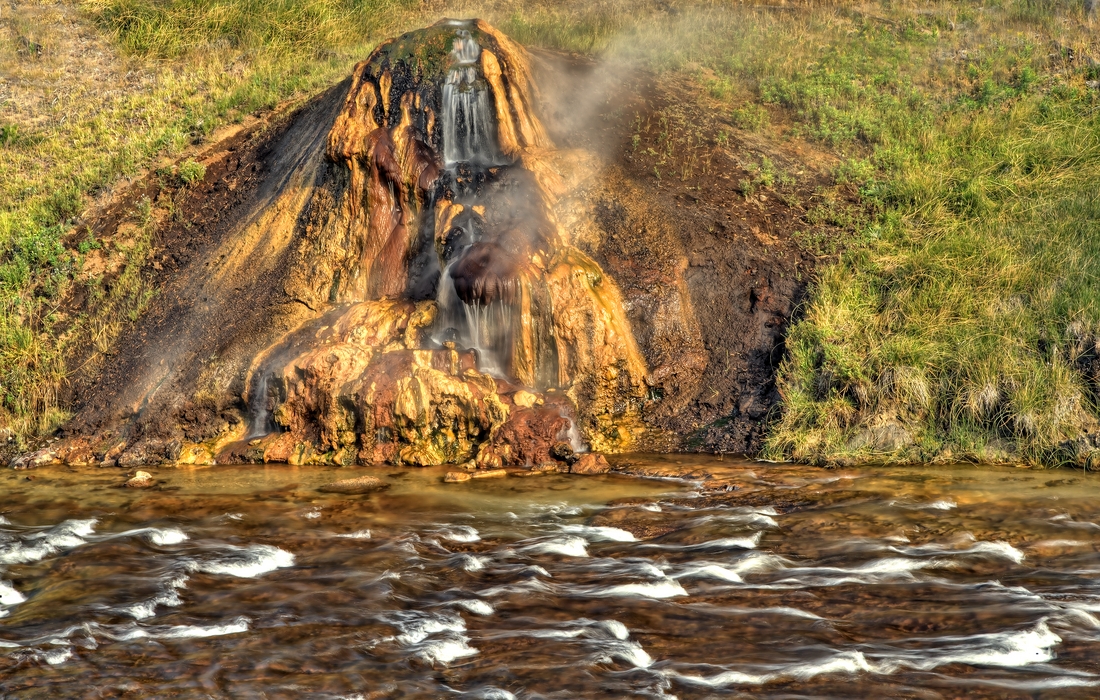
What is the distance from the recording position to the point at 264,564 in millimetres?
6707

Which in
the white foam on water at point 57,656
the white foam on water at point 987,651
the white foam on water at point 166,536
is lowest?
the white foam on water at point 57,656

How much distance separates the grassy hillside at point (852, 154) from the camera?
8.98 metres

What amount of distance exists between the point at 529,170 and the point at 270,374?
3495mm

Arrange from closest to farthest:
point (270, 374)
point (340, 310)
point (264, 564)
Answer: point (264, 564) < point (270, 374) < point (340, 310)

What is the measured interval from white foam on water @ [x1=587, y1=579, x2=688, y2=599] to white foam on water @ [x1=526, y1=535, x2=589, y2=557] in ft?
2.07

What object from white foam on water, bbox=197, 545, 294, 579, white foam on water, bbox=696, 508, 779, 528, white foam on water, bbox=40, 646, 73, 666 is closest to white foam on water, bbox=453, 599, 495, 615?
white foam on water, bbox=197, 545, 294, 579

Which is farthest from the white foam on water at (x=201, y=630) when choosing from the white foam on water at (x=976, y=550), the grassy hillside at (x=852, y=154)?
the grassy hillside at (x=852, y=154)

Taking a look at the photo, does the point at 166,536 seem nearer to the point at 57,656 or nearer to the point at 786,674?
the point at 57,656

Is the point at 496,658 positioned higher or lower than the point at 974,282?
lower

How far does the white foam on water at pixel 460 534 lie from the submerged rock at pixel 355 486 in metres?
1.25

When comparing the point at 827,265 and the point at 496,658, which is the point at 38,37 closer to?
the point at 827,265

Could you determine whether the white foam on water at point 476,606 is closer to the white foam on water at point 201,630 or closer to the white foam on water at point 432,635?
the white foam on water at point 432,635

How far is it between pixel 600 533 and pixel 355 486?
7.62 ft

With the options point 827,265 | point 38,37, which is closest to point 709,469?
point 827,265
